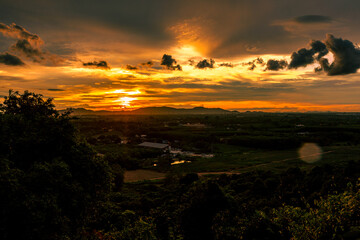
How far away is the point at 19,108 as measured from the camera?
22.8 meters

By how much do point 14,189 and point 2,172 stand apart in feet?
4.72

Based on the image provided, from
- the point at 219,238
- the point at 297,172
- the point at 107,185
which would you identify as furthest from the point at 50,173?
the point at 297,172

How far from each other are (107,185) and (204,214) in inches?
544

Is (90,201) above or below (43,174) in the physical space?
below

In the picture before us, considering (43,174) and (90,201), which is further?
(90,201)

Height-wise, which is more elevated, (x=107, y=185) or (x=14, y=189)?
(x=14, y=189)

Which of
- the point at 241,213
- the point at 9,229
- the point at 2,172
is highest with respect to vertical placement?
the point at 2,172

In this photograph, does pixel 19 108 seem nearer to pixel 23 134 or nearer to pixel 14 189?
pixel 23 134

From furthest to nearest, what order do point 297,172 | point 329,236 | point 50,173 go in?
point 297,172 < point 50,173 < point 329,236

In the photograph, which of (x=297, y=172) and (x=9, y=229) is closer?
(x=9, y=229)

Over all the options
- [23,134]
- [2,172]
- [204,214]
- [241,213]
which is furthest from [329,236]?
[23,134]

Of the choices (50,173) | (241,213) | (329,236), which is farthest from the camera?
(241,213)

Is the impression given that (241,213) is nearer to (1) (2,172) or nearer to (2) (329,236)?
(2) (329,236)

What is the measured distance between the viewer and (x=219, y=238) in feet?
62.6
